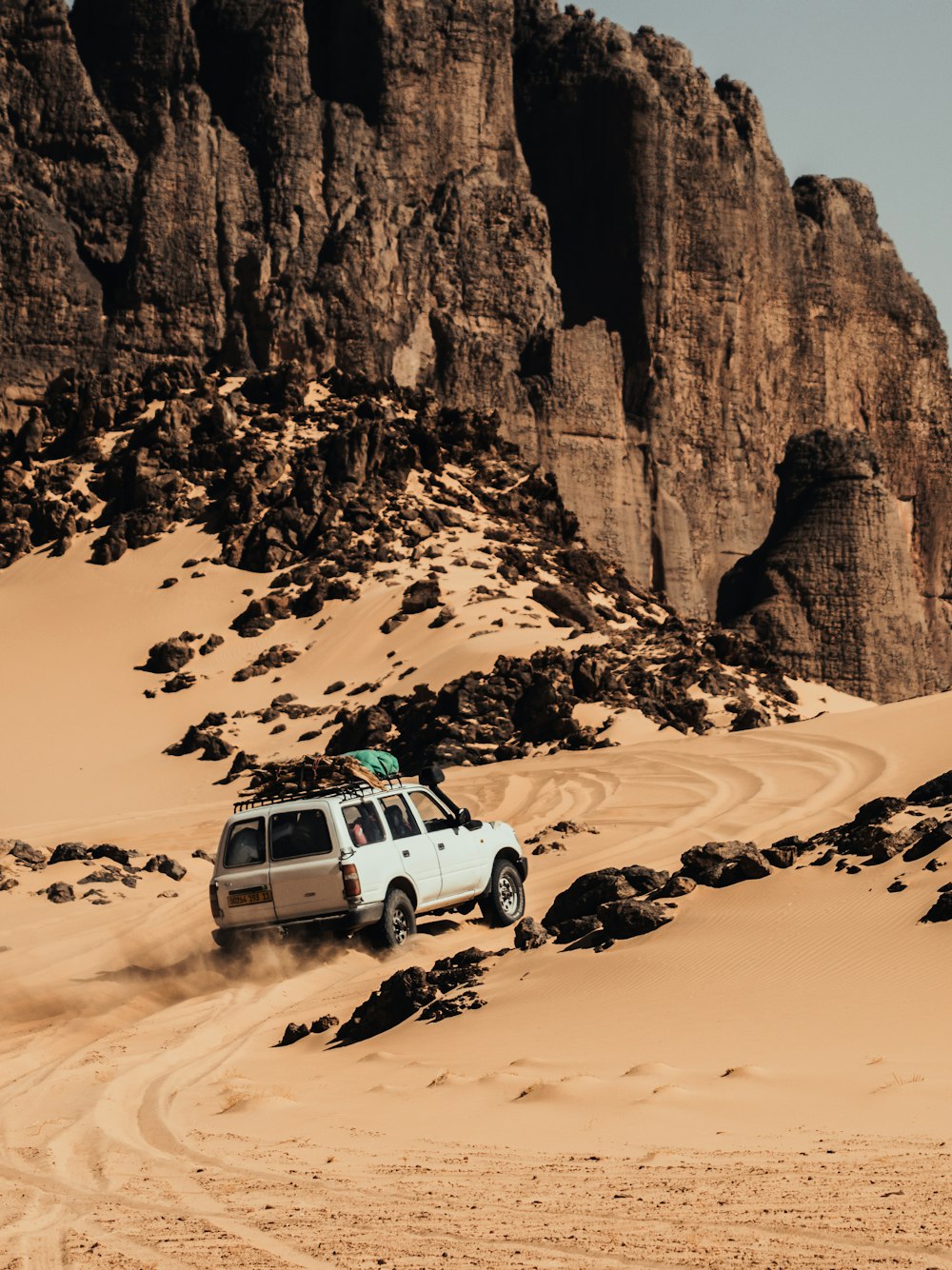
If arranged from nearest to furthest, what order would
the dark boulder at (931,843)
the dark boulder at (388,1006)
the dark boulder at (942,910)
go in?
the dark boulder at (388,1006) < the dark boulder at (942,910) < the dark boulder at (931,843)

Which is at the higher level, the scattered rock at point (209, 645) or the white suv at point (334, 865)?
the scattered rock at point (209, 645)

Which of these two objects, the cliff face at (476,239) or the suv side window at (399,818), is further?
the cliff face at (476,239)

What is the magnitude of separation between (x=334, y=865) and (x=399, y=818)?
1.19 meters

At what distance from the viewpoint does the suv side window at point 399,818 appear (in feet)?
46.2

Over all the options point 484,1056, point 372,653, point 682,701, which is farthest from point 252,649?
point 484,1056

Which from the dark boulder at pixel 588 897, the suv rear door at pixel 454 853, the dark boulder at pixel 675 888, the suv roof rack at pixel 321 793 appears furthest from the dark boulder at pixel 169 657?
the dark boulder at pixel 675 888

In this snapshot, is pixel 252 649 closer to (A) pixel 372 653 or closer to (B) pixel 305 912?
(A) pixel 372 653

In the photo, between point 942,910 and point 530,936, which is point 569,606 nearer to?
point 530,936

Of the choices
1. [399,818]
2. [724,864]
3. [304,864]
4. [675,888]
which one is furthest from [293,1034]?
[724,864]

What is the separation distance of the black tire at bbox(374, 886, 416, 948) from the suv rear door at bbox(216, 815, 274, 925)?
0.92m

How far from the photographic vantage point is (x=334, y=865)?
13172 mm

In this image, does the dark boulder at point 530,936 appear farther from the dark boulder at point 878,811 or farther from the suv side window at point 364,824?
the dark boulder at point 878,811

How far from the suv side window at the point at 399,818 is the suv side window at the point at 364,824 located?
15 cm

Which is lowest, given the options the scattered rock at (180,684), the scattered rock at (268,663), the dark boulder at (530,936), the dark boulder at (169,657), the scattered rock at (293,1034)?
the scattered rock at (293,1034)
